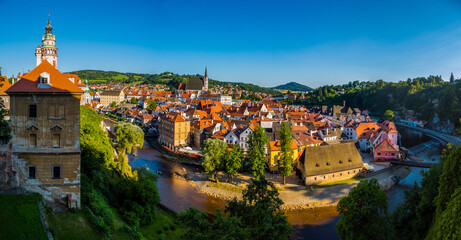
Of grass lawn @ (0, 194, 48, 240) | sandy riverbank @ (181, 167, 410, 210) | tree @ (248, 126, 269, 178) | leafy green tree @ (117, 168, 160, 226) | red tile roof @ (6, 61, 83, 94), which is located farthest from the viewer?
tree @ (248, 126, 269, 178)

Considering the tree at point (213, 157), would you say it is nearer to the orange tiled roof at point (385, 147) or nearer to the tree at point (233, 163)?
the tree at point (233, 163)

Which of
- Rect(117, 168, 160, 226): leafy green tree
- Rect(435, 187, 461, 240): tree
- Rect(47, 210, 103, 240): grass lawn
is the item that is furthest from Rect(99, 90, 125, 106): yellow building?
Rect(435, 187, 461, 240): tree

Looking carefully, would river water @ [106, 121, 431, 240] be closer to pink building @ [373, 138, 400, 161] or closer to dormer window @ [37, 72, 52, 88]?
pink building @ [373, 138, 400, 161]

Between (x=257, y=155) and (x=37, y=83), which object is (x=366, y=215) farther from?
(x=37, y=83)

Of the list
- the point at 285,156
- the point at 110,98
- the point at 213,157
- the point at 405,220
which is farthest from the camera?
the point at 110,98

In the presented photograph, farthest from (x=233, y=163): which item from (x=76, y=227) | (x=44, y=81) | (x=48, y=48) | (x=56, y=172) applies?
(x=48, y=48)
